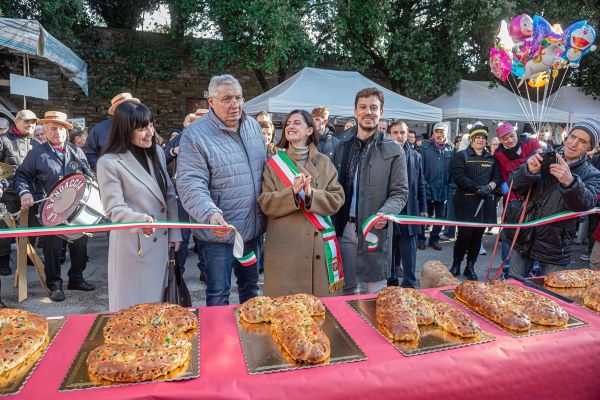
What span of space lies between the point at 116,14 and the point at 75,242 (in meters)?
12.5

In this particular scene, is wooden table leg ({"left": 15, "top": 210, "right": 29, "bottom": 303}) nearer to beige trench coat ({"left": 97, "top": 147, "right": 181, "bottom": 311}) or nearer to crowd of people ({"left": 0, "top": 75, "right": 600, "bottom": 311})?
crowd of people ({"left": 0, "top": 75, "right": 600, "bottom": 311})

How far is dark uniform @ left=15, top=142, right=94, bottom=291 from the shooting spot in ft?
14.9

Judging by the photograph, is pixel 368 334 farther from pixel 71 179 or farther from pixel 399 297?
pixel 71 179

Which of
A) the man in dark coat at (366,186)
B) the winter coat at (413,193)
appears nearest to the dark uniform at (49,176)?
the man in dark coat at (366,186)

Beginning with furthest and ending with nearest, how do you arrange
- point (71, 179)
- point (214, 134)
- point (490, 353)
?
point (71, 179) < point (214, 134) < point (490, 353)

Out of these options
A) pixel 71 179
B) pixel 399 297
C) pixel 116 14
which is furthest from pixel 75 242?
pixel 116 14

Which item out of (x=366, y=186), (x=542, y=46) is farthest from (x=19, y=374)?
(x=542, y=46)

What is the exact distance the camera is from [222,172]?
264cm

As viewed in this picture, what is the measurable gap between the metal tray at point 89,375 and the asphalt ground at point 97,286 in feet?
9.29

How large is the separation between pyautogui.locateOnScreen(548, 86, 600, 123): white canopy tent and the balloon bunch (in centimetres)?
1000

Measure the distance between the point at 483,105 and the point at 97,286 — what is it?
11958 mm

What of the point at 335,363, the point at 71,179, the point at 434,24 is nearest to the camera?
the point at 335,363

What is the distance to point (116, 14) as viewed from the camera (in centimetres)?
1442

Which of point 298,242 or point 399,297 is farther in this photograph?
point 298,242
